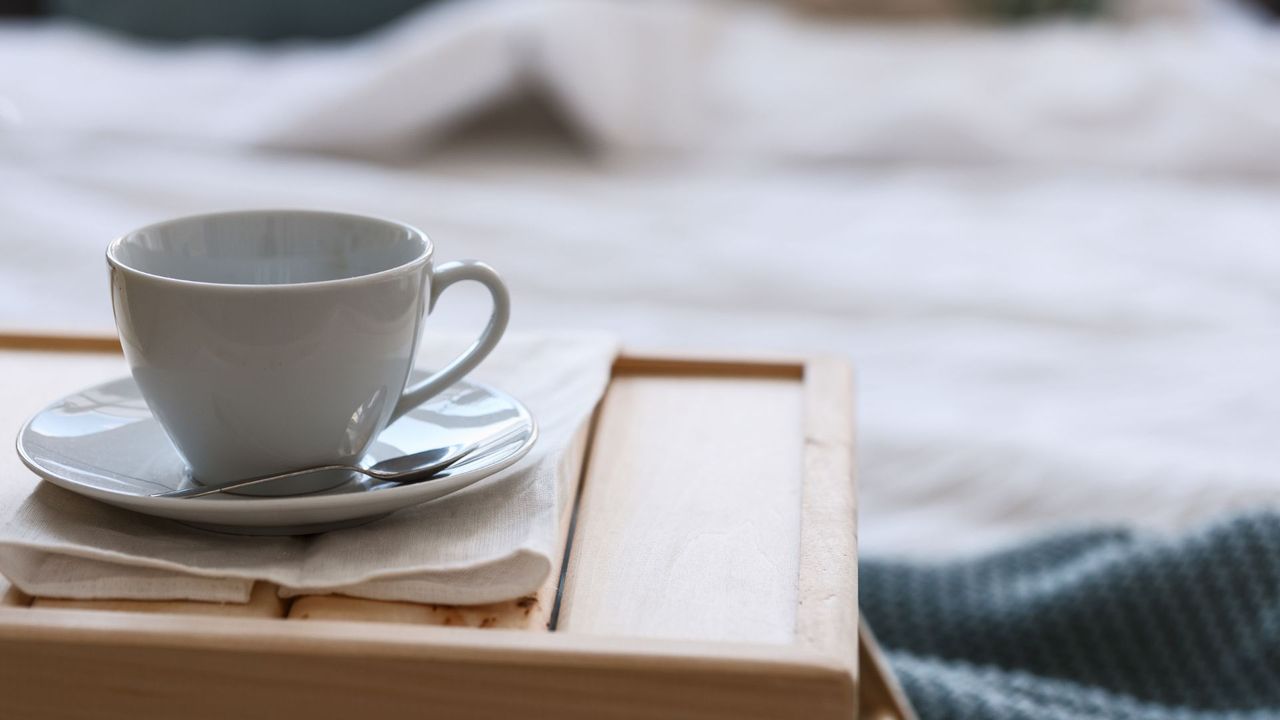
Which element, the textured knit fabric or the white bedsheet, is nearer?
the textured knit fabric

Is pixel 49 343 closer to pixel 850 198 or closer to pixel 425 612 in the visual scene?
pixel 425 612

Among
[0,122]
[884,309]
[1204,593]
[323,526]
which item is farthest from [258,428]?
[0,122]

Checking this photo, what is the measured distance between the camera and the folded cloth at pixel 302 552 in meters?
0.41

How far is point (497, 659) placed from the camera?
0.37m

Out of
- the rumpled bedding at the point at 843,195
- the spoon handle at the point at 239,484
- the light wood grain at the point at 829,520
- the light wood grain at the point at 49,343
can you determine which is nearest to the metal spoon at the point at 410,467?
the spoon handle at the point at 239,484

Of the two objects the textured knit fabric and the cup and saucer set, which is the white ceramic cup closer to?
the cup and saucer set

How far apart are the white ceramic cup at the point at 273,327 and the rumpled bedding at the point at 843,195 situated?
15.3 inches

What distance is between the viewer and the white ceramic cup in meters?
0.40

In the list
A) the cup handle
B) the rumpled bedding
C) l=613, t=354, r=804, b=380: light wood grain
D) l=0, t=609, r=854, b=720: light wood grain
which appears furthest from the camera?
the rumpled bedding

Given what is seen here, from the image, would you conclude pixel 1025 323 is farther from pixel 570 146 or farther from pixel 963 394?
pixel 570 146

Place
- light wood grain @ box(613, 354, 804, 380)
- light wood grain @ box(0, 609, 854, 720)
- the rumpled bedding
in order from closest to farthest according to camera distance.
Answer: light wood grain @ box(0, 609, 854, 720) → light wood grain @ box(613, 354, 804, 380) → the rumpled bedding

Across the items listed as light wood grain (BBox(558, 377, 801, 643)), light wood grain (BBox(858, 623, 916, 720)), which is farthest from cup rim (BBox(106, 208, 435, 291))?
light wood grain (BBox(858, 623, 916, 720))

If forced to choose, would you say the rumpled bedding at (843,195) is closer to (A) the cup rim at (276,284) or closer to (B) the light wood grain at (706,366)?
(B) the light wood grain at (706,366)

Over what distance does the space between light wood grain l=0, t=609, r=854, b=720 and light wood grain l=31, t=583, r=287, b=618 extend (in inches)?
0.8
